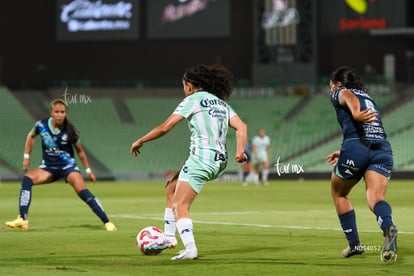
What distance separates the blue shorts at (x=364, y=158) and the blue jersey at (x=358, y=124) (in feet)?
0.24

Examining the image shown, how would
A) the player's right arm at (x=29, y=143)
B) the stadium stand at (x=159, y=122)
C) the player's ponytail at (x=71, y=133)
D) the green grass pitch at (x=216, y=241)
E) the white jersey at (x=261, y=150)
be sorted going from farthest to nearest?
the stadium stand at (x=159, y=122) → the white jersey at (x=261, y=150) → the player's right arm at (x=29, y=143) → the player's ponytail at (x=71, y=133) → the green grass pitch at (x=216, y=241)

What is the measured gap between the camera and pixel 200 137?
1375 centimetres

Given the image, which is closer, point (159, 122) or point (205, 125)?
point (205, 125)

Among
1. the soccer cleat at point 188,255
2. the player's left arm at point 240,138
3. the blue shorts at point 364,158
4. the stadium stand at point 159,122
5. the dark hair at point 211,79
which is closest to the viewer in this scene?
the soccer cleat at point 188,255

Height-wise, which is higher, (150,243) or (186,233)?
(186,233)

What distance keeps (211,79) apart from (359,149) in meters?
2.04

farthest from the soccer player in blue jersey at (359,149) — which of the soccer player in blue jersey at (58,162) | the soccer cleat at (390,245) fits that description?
the soccer player in blue jersey at (58,162)

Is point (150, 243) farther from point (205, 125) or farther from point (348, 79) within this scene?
point (348, 79)

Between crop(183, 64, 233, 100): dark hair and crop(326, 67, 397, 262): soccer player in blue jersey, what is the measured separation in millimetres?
1335

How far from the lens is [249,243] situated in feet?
53.4

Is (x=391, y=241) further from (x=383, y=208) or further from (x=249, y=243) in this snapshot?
(x=249, y=243)

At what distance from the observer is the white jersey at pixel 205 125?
13.7 metres

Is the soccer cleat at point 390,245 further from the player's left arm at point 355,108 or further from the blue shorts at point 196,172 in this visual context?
the blue shorts at point 196,172

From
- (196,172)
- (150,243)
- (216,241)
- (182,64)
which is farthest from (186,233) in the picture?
(182,64)
